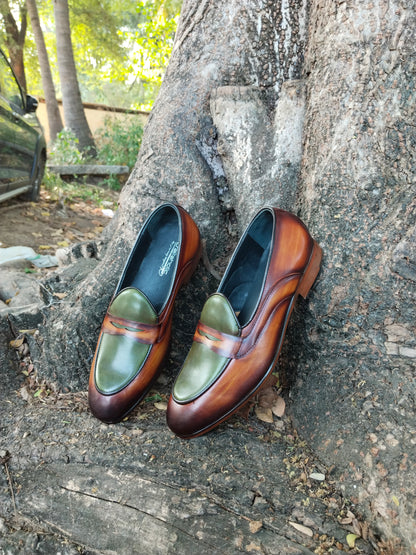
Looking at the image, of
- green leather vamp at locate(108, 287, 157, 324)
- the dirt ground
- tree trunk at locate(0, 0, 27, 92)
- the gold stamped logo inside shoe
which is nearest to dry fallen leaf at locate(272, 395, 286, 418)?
green leather vamp at locate(108, 287, 157, 324)

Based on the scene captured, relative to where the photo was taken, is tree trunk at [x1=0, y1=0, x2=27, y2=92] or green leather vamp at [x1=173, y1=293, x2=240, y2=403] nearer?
green leather vamp at [x1=173, y1=293, x2=240, y2=403]

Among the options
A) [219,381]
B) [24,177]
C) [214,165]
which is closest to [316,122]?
[214,165]

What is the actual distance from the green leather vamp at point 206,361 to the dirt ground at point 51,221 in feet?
9.15

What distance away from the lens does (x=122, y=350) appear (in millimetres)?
1864

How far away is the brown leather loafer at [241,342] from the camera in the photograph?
5.41 ft

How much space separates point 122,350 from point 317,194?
1082 mm

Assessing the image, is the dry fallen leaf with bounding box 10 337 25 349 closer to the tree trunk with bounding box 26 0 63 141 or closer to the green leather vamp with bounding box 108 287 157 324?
the green leather vamp with bounding box 108 287 157 324

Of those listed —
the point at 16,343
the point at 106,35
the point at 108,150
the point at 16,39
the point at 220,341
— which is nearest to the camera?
the point at 220,341

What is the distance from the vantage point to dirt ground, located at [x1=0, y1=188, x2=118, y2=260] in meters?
4.40

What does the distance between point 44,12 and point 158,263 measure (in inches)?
604

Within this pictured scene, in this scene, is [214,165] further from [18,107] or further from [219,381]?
[18,107]

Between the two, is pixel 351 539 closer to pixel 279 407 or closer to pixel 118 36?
pixel 279 407

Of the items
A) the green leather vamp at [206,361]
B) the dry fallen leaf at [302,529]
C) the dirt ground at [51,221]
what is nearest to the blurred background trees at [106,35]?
the dirt ground at [51,221]

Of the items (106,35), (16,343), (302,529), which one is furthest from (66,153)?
(302,529)
